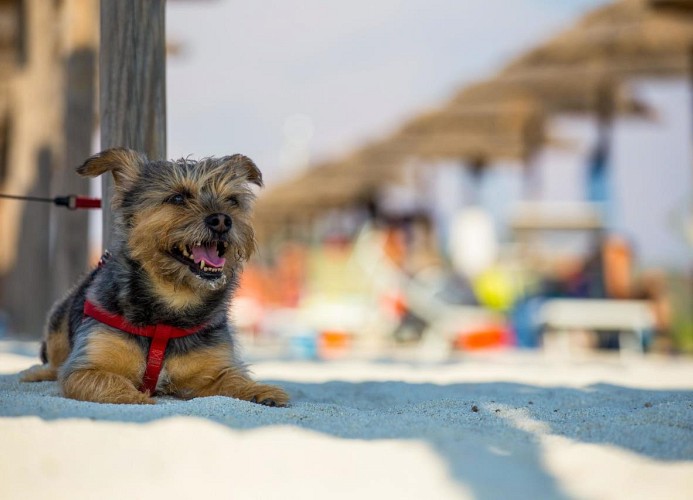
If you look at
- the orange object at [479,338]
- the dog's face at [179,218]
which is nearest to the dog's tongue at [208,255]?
the dog's face at [179,218]

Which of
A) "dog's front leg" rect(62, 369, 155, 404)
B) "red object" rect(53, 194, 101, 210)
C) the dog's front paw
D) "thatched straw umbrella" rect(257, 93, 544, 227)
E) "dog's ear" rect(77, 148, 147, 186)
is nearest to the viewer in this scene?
"dog's front leg" rect(62, 369, 155, 404)

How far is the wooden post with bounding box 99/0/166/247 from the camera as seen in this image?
15.9 ft

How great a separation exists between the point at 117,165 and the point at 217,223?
24.8 inches

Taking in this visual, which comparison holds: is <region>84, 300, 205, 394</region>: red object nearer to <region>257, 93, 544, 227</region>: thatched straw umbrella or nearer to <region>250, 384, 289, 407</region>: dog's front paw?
<region>250, 384, 289, 407</region>: dog's front paw

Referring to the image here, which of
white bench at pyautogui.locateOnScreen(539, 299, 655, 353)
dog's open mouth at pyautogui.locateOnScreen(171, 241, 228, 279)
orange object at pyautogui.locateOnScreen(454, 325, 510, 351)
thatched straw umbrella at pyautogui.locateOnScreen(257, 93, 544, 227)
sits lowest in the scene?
orange object at pyautogui.locateOnScreen(454, 325, 510, 351)

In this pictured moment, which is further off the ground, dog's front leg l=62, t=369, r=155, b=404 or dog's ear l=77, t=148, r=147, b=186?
dog's ear l=77, t=148, r=147, b=186

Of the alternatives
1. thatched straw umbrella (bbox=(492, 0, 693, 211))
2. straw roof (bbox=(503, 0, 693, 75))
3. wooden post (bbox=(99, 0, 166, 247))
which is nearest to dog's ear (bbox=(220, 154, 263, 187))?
wooden post (bbox=(99, 0, 166, 247))

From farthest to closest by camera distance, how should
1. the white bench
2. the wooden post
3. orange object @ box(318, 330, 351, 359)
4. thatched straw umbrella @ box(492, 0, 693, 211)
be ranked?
orange object @ box(318, 330, 351, 359)
thatched straw umbrella @ box(492, 0, 693, 211)
the white bench
the wooden post

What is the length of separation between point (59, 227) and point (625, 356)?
7598 mm

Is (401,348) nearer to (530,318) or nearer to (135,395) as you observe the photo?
(530,318)

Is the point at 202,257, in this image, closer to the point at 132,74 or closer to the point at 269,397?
the point at 269,397

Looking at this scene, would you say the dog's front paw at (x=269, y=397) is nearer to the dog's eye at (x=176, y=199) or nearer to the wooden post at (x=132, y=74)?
the dog's eye at (x=176, y=199)

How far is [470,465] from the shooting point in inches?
101

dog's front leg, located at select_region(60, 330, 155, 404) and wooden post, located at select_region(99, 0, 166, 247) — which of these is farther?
wooden post, located at select_region(99, 0, 166, 247)
